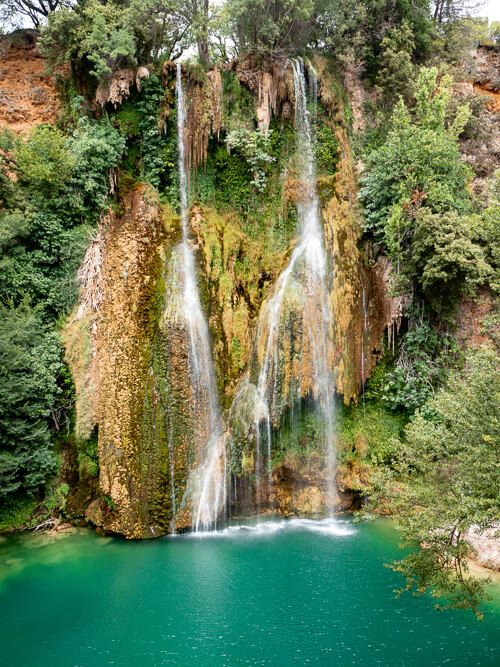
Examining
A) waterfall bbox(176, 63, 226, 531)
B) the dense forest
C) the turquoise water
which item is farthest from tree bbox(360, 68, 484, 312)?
the turquoise water

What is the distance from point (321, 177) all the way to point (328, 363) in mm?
7078

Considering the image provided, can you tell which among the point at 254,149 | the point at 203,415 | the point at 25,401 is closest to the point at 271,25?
the point at 254,149

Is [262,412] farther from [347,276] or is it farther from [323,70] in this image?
[323,70]

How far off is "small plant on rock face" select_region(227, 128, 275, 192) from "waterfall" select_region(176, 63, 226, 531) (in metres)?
3.81

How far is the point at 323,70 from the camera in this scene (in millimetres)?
19438

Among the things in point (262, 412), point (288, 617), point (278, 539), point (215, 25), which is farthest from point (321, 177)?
point (288, 617)

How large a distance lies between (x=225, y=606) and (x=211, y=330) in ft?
25.2

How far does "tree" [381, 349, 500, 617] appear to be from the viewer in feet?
26.5

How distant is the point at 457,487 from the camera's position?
812 centimetres

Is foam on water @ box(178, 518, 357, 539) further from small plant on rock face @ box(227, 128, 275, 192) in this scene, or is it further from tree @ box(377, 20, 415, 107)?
tree @ box(377, 20, 415, 107)

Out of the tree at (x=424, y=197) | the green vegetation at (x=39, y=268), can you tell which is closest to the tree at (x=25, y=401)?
the green vegetation at (x=39, y=268)

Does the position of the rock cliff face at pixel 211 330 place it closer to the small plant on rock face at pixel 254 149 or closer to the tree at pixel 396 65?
the small plant on rock face at pixel 254 149

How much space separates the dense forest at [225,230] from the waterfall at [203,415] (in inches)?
12.7

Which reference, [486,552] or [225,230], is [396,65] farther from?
[486,552]
